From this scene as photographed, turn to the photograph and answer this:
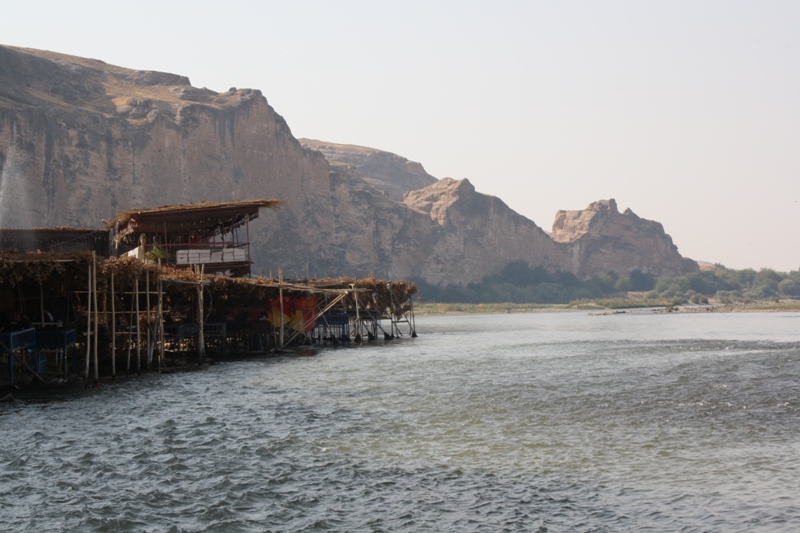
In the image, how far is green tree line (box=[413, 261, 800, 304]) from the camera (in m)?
167

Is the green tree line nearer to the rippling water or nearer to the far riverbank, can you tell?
the far riverbank

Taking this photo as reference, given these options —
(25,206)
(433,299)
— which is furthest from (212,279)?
(433,299)

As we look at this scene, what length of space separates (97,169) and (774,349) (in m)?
84.0

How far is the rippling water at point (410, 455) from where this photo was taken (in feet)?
33.4

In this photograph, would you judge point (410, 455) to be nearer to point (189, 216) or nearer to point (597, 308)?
point (189, 216)

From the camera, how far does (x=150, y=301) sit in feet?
101

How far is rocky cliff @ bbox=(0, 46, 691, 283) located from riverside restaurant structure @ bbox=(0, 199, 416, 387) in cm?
4649

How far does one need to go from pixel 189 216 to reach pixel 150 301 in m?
11.5

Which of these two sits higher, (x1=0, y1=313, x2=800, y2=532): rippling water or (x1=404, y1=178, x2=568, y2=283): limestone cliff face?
(x1=404, y1=178, x2=568, y2=283): limestone cliff face

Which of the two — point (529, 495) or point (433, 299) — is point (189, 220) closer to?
point (529, 495)

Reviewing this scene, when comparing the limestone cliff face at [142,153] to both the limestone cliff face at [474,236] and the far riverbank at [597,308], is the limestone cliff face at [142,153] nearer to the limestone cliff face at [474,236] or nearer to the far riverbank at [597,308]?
the far riverbank at [597,308]

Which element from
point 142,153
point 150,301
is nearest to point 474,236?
point 142,153

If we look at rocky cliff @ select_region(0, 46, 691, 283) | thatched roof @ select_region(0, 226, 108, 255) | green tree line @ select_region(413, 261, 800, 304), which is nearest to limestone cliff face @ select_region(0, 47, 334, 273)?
rocky cliff @ select_region(0, 46, 691, 283)

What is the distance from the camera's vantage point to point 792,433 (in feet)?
49.0
